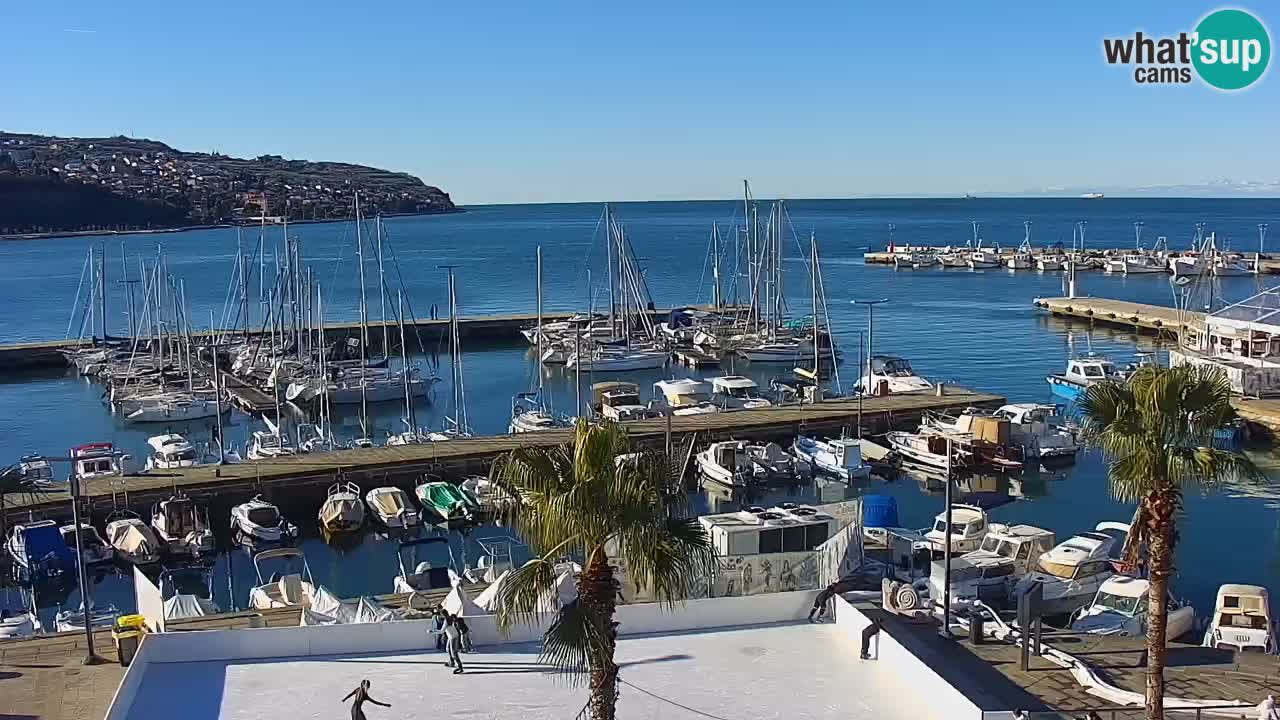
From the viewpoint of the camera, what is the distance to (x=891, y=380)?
5612 cm

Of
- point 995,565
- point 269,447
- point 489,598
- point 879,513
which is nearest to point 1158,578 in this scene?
point 489,598

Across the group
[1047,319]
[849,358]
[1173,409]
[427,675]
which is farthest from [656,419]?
[1047,319]

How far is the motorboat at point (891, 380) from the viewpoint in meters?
54.9

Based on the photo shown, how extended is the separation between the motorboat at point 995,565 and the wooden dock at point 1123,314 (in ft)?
143

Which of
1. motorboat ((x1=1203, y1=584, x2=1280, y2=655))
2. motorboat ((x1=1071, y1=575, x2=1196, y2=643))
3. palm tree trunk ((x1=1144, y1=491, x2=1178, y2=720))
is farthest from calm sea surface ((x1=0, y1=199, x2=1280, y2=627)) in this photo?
palm tree trunk ((x1=1144, y1=491, x2=1178, y2=720))

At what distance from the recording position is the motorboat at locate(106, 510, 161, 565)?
112ft

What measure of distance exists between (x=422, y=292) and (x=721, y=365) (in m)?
66.3

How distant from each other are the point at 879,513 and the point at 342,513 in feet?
52.3

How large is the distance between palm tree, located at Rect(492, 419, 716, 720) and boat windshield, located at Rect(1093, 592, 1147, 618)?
16.5 meters

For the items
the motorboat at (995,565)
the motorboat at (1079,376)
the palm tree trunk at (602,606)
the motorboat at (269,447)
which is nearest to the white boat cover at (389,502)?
the motorboat at (269,447)

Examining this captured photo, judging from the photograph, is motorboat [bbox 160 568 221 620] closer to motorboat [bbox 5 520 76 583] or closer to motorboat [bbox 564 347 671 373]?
motorboat [bbox 5 520 76 583]

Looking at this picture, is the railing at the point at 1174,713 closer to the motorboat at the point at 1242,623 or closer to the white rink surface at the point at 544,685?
the white rink surface at the point at 544,685

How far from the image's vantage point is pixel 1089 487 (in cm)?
4184

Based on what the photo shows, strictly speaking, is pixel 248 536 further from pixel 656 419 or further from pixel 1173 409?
pixel 1173 409
